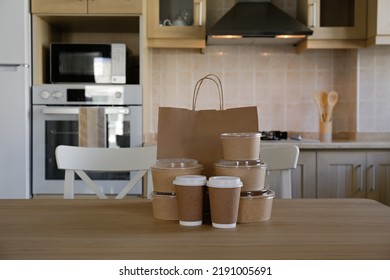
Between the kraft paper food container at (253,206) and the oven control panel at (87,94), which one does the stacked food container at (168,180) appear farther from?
the oven control panel at (87,94)

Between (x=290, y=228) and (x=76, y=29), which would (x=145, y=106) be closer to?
(x=76, y=29)

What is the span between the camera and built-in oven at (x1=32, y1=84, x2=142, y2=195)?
2.85m

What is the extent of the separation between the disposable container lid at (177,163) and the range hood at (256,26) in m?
1.99

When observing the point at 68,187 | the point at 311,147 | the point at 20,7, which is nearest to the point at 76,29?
the point at 20,7

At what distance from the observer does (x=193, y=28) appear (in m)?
3.12

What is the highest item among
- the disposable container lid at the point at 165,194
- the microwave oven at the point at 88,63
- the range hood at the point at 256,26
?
the range hood at the point at 256,26

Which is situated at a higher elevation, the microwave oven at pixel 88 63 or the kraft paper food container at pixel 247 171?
the microwave oven at pixel 88 63

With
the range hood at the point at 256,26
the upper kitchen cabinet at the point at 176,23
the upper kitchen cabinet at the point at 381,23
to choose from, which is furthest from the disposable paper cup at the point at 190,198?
the upper kitchen cabinet at the point at 381,23

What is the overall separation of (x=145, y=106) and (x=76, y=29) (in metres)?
0.79

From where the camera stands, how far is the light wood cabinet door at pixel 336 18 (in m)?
3.10

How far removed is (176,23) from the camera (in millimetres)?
3146

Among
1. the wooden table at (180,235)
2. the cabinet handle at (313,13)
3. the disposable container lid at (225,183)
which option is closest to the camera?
the wooden table at (180,235)

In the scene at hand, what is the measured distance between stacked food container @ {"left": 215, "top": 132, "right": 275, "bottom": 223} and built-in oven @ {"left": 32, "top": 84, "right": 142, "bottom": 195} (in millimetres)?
1834

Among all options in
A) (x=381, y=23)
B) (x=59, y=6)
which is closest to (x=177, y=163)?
(x=59, y=6)
